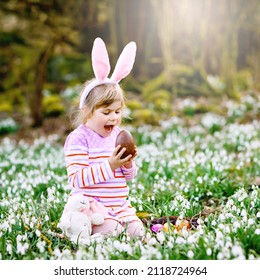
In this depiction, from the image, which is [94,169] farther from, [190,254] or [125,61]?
[190,254]

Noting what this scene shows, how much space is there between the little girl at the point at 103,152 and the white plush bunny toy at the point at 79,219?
92 mm

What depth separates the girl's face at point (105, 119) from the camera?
3.27 meters

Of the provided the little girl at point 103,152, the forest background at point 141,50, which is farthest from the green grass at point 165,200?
the forest background at point 141,50

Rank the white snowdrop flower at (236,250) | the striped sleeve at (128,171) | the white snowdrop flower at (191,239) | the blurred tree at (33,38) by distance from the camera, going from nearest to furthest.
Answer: the white snowdrop flower at (236,250)
the white snowdrop flower at (191,239)
the striped sleeve at (128,171)
the blurred tree at (33,38)

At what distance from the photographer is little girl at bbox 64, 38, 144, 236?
127 inches

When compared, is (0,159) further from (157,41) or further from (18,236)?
(157,41)

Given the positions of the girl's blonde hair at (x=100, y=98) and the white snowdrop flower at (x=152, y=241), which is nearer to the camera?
the white snowdrop flower at (x=152, y=241)

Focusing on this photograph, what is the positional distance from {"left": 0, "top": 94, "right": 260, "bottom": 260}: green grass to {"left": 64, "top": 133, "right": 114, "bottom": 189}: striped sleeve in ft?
1.20

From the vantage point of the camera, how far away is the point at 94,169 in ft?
10.6

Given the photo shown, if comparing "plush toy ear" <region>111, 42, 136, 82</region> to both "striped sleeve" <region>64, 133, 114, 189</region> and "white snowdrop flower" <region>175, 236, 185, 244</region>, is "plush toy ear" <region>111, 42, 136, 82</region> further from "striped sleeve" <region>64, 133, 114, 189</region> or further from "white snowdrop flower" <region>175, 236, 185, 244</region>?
"white snowdrop flower" <region>175, 236, 185, 244</region>

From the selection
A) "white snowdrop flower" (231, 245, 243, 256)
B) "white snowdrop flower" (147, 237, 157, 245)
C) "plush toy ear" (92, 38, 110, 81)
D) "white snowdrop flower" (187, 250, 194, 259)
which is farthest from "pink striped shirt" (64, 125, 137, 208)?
"white snowdrop flower" (231, 245, 243, 256)

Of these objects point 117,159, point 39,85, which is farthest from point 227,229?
point 39,85

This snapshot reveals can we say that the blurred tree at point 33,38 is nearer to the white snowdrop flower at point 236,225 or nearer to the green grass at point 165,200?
the green grass at point 165,200

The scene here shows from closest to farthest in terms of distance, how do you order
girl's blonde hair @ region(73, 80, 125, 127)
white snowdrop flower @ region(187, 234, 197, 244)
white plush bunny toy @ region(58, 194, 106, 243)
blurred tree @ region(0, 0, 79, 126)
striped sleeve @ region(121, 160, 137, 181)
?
white snowdrop flower @ region(187, 234, 197, 244) → white plush bunny toy @ region(58, 194, 106, 243) → girl's blonde hair @ region(73, 80, 125, 127) → striped sleeve @ region(121, 160, 137, 181) → blurred tree @ region(0, 0, 79, 126)
